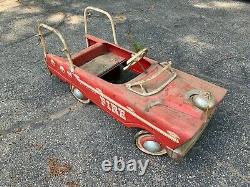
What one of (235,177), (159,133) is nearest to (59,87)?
(159,133)

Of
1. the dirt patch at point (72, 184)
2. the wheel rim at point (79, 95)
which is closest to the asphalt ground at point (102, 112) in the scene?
the dirt patch at point (72, 184)

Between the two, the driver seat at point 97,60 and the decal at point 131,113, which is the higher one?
the driver seat at point 97,60

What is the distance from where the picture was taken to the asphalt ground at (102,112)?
182 inches

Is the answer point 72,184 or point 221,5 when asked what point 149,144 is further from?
point 221,5

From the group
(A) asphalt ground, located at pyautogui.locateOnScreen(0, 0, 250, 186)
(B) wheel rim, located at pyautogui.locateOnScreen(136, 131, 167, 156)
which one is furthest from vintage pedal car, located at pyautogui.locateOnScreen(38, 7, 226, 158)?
(A) asphalt ground, located at pyautogui.locateOnScreen(0, 0, 250, 186)

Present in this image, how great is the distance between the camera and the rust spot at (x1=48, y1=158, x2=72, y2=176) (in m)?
4.64

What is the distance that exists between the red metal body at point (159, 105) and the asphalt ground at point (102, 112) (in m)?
0.52

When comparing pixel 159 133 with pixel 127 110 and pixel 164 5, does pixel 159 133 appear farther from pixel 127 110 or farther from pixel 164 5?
pixel 164 5

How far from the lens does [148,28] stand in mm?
7914

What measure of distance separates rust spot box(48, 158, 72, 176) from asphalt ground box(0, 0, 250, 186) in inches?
0.8

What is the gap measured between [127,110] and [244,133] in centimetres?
206

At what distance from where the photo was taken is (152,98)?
4527 mm

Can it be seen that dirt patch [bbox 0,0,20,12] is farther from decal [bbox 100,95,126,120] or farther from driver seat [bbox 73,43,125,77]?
decal [bbox 100,95,126,120]

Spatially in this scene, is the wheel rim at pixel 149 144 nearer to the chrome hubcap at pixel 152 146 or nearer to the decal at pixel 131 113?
the chrome hubcap at pixel 152 146
